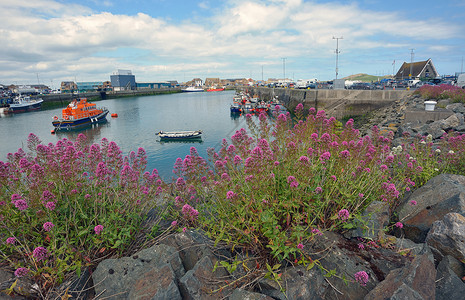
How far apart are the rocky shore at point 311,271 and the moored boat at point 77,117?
4690 cm

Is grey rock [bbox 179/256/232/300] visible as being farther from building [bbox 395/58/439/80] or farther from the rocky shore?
building [bbox 395/58/439/80]

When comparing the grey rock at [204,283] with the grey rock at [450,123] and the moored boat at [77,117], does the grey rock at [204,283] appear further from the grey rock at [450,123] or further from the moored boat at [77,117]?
the moored boat at [77,117]

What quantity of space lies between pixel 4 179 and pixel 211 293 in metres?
3.81

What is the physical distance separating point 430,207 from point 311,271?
10.0ft

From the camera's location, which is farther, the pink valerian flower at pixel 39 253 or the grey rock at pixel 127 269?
the grey rock at pixel 127 269

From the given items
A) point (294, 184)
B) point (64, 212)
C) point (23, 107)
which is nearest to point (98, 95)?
point (23, 107)

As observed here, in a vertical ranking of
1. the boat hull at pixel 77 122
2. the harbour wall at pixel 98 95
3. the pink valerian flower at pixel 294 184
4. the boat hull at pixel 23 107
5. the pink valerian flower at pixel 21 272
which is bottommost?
the boat hull at pixel 77 122

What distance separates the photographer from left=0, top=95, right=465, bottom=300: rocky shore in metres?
3.05

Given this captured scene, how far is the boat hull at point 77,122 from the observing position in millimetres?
41969

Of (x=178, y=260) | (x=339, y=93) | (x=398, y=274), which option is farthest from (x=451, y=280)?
(x=339, y=93)

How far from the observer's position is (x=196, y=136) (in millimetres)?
32906

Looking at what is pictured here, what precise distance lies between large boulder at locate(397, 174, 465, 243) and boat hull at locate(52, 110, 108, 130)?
49.6 meters

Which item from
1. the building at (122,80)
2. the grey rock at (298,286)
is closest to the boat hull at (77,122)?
the grey rock at (298,286)

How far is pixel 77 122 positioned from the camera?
145 feet
